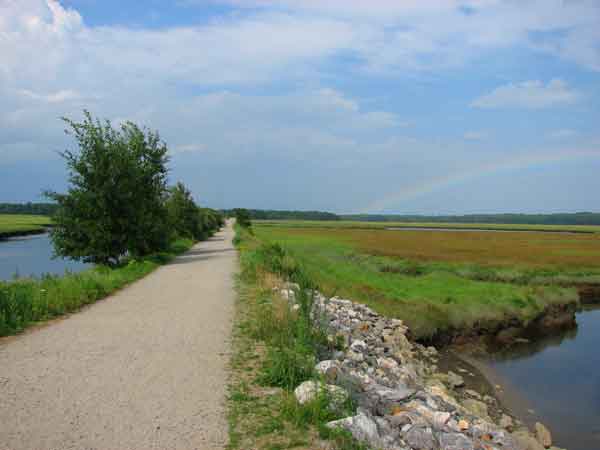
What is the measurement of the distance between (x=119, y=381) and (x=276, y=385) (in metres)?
2.14

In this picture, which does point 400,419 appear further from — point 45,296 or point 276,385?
point 45,296

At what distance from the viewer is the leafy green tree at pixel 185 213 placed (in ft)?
144

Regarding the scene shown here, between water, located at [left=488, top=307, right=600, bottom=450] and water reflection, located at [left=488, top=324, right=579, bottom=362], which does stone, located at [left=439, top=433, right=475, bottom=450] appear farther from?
water reflection, located at [left=488, top=324, right=579, bottom=362]

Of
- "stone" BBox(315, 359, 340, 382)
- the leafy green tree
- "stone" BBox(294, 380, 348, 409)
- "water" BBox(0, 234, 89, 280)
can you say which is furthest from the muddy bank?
the leafy green tree

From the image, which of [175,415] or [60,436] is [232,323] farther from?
[60,436]

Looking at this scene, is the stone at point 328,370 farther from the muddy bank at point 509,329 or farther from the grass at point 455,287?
the muddy bank at point 509,329

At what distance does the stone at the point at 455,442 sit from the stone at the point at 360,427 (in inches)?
42.4

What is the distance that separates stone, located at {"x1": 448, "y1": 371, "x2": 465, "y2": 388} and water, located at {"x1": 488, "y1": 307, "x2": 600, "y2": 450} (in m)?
1.22

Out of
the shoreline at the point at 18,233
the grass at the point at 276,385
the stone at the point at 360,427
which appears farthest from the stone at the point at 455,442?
the shoreline at the point at 18,233

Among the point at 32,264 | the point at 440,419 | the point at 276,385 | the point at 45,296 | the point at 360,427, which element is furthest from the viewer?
the point at 32,264

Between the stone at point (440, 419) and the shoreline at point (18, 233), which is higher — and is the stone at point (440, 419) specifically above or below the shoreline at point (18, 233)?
above

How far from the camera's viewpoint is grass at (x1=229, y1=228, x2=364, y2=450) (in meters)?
4.96

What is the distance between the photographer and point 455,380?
40.5 feet

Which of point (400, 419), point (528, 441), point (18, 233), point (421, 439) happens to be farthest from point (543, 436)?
point (18, 233)
